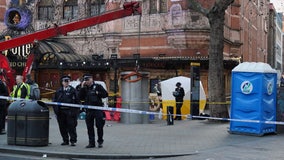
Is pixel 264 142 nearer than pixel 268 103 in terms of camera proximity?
Yes

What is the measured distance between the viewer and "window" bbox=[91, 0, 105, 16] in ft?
104

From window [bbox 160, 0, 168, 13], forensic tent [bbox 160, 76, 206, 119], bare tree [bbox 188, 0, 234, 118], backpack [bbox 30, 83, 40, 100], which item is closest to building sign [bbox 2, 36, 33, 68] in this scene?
window [bbox 160, 0, 168, 13]

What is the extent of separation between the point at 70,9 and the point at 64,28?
18078 mm

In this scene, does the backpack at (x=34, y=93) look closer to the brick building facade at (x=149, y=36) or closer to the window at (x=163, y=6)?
the brick building facade at (x=149, y=36)

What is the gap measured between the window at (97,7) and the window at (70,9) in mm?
1399

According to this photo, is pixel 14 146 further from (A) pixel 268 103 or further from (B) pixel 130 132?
(A) pixel 268 103

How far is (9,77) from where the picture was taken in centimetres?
1620

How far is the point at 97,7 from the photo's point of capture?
3200 centimetres

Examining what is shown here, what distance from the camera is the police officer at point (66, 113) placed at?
11.3 meters

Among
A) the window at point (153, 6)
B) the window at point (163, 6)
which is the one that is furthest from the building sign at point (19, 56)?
the window at point (163, 6)

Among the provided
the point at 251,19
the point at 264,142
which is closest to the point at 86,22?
the point at 264,142

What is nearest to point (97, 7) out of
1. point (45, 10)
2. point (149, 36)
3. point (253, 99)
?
point (45, 10)

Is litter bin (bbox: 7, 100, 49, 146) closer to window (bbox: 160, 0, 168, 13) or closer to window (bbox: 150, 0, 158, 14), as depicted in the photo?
window (bbox: 160, 0, 168, 13)

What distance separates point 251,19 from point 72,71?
2235cm
